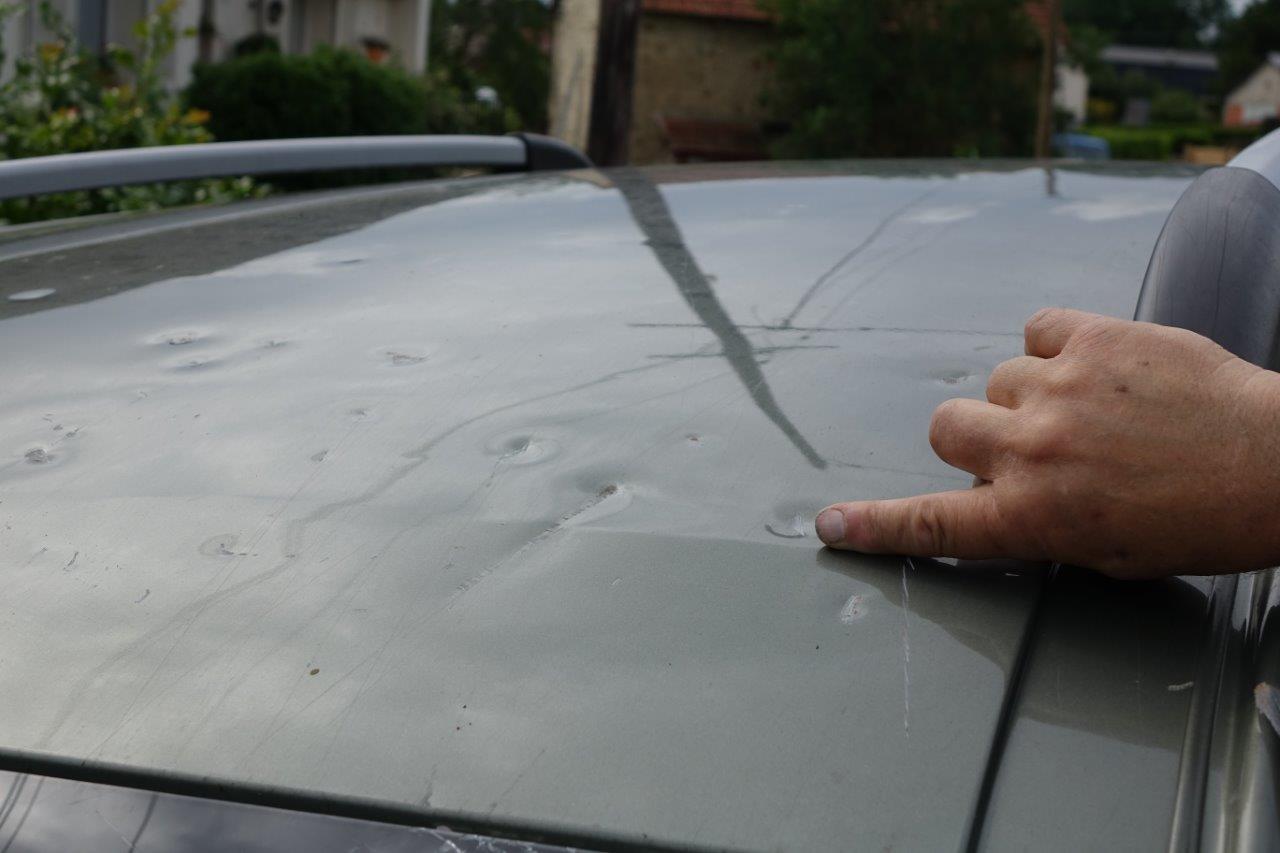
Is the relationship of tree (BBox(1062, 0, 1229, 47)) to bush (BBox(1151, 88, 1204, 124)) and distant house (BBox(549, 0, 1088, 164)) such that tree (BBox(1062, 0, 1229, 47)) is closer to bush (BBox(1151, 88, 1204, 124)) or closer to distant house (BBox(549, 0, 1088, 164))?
bush (BBox(1151, 88, 1204, 124))

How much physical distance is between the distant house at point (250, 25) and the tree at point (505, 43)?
74.7 ft

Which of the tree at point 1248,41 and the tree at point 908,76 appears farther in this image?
the tree at point 1248,41

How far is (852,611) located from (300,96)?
49.3ft

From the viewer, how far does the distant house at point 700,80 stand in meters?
33.8

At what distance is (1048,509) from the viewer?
3.52 ft

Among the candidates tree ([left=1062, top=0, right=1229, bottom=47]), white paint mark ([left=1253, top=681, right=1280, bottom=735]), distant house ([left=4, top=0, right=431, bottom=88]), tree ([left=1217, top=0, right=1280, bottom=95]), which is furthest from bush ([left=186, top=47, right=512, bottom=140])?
tree ([left=1062, top=0, right=1229, bottom=47])

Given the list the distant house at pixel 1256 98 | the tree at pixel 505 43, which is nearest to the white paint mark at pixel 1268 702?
the tree at pixel 505 43

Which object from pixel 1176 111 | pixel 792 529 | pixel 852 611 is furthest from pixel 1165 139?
pixel 852 611

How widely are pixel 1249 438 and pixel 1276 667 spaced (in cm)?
19

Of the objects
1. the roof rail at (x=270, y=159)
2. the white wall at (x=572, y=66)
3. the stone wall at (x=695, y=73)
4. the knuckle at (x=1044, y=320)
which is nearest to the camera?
the knuckle at (x=1044, y=320)

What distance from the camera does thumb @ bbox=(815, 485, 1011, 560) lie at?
43.1 inches

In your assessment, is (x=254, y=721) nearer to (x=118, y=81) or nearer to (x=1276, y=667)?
(x=1276, y=667)

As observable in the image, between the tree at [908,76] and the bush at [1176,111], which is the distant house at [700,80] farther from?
the bush at [1176,111]

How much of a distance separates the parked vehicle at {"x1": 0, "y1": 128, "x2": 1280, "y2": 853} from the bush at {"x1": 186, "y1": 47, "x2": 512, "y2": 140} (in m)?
14.0
